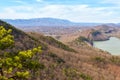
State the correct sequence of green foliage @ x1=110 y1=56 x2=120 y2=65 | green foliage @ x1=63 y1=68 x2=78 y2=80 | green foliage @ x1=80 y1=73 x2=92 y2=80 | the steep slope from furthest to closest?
green foliage @ x1=110 y1=56 x2=120 y2=65 → green foliage @ x1=80 y1=73 x2=92 y2=80 → green foliage @ x1=63 y1=68 x2=78 y2=80 → the steep slope

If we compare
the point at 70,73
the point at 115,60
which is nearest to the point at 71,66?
the point at 70,73

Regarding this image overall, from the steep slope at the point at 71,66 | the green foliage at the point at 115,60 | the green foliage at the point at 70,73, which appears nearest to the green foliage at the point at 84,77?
the steep slope at the point at 71,66

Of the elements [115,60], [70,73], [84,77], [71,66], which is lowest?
[115,60]

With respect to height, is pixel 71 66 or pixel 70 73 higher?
pixel 70 73

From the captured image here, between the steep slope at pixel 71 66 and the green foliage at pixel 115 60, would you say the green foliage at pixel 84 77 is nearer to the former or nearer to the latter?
the steep slope at pixel 71 66

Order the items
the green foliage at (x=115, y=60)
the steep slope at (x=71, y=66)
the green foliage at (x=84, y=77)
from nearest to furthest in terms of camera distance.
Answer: the steep slope at (x=71, y=66)
the green foliage at (x=84, y=77)
the green foliage at (x=115, y=60)

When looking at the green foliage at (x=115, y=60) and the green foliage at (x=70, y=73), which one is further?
the green foliage at (x=115, y=60)

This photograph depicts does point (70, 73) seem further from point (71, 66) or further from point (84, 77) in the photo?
point (71, 66)

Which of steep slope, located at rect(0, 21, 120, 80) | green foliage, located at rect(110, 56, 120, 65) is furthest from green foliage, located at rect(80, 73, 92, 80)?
green foliage, located at rect(110, 56, 120, 65)

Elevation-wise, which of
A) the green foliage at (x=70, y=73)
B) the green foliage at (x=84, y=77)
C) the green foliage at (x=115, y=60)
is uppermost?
the green foliage at (x=70, y=73)

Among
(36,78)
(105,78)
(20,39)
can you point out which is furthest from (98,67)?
(36,78)

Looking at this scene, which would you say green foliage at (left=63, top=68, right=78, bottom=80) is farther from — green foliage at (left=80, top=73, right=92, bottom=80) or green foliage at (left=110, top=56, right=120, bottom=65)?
green foliage at (left=110, top=56, right=120, bottom=65)

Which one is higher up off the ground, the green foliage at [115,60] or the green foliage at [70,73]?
the green foliage at [70,73]
